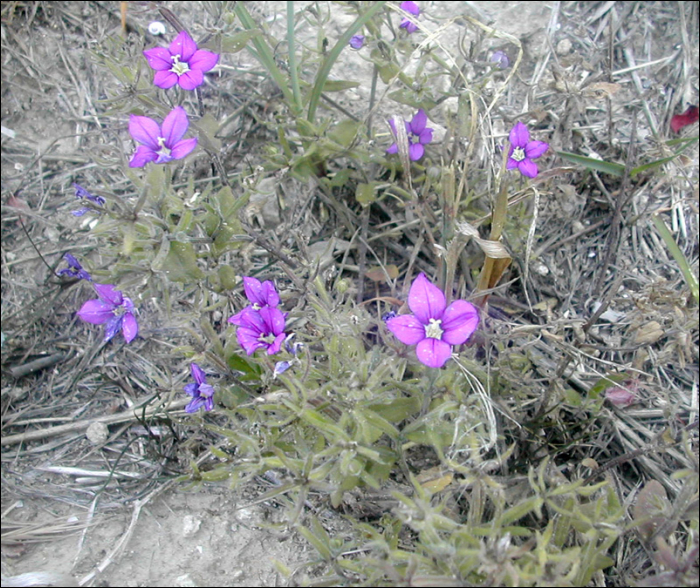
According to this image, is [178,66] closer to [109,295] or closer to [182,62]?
[182,62]

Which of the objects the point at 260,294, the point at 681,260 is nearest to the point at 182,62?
the point at 260,294

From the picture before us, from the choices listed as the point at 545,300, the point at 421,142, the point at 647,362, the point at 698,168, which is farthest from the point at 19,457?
the point at 698,168

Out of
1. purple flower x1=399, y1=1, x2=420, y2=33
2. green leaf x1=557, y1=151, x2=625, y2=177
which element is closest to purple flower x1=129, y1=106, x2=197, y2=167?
purple flower x1=399, y1=1, x2=420, y2=33

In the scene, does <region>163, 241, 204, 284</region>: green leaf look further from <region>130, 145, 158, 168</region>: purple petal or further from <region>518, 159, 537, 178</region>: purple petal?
<region>518, 159, 537, 178</region>: purple petal

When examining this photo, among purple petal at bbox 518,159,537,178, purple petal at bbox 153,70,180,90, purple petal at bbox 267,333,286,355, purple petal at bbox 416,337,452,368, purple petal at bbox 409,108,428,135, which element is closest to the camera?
purple petal at bbox 416,337,452,368

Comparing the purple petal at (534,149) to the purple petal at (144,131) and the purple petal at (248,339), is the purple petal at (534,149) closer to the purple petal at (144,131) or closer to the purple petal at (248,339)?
the purple petal at (248,339)

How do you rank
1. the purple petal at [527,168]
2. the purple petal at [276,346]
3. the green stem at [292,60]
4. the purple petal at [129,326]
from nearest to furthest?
the purple petal at [276,346], the purple petal at [129,326], the green stem at [292,60], the purple petal at [527,168]

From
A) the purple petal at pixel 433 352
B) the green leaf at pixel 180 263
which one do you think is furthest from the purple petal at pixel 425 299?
the green leaf at pixel 180 263
